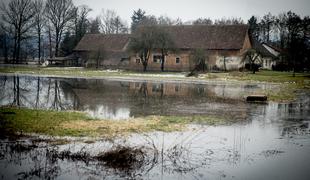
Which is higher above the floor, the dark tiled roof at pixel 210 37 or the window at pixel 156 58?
the dark tiled roof at pixel 210 37

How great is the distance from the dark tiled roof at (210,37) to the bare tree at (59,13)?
2551 centimetres

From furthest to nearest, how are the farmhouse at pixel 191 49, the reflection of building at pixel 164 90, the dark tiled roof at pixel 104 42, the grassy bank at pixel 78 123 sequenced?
the dark tiled roof at pixel 104 42 → the farmhouse at pixel 191 49 → the reflection of building at pixel 164 90 → the grassy bank at pixel 78 123

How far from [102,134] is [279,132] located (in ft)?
21.4

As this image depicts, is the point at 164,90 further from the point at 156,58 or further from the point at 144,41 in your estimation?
the point at 156,58

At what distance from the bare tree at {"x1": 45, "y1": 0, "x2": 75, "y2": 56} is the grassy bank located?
64340 millimetres

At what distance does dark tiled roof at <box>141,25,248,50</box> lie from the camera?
5878 cm

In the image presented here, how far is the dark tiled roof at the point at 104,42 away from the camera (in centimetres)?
6838

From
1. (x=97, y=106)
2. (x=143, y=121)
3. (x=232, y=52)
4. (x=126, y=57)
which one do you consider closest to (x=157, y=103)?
(x=97, y=106)

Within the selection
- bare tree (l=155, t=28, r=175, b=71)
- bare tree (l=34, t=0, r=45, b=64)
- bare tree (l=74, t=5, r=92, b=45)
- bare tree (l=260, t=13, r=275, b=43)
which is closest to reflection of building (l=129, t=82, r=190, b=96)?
bare tree (l=155, t=28, r=175, b=71)

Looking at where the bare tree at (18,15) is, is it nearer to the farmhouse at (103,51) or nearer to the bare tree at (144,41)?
the farmhouse at (103,51)

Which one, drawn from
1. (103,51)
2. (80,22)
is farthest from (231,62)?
(80,22)

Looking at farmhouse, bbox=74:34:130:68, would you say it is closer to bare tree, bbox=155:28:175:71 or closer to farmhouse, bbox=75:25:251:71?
farmhouse, bbox=75:25:251:71

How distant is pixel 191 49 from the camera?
197ft

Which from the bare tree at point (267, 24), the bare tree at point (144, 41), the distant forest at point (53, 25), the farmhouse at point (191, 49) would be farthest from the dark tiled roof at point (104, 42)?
the bare tree at point (267, 24)
